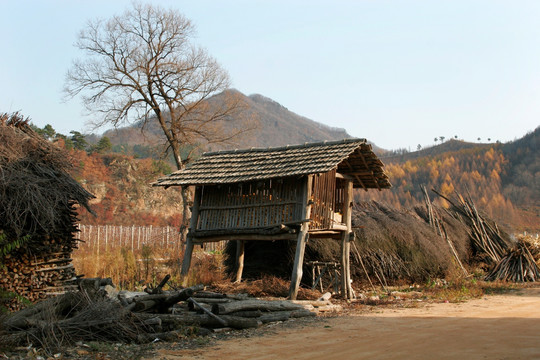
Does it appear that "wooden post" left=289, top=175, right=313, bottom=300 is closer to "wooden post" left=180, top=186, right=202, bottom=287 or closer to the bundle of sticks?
"wooden post" left=180, top=186, right=202, bottom=287

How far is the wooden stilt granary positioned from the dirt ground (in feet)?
11.4

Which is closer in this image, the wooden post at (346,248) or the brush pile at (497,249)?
the wooden post at (346,248)

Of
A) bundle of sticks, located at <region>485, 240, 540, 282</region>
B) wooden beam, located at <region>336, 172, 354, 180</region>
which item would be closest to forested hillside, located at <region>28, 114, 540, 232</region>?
bundle of sticks, located at <region>485, 240, 540, 282</region>

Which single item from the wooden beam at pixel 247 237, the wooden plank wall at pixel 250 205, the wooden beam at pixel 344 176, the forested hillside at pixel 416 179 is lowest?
the wooden beam at pixel 247 237

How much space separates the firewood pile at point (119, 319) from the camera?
7.66 m

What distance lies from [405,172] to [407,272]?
5702 cm

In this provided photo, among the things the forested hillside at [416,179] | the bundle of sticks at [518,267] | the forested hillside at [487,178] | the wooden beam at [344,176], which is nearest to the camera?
the wooden beam at [344,176]

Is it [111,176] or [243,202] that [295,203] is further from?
[111,176]

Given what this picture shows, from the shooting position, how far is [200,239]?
15891 mm

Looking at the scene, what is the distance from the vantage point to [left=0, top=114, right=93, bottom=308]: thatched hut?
11.2 meters

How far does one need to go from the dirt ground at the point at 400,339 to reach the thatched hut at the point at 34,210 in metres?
5.16

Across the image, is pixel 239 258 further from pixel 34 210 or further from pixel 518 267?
pixel 518 267

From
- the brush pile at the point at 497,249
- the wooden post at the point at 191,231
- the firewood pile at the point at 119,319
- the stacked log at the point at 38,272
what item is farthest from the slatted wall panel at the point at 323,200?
the brush pile at the point at 497,249

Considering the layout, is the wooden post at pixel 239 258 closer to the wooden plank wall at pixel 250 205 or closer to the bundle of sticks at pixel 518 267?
the wooden plank wall at pixel 250 205
